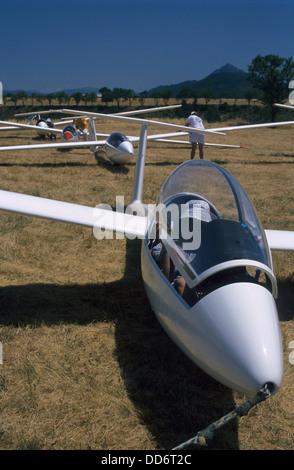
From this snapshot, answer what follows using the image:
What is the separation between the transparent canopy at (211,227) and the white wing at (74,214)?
749mm

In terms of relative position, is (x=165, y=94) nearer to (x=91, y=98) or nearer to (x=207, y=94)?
(x=207, y=94)

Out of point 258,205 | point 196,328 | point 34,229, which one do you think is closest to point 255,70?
point 258,205

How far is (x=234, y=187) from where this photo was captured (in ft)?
11.1

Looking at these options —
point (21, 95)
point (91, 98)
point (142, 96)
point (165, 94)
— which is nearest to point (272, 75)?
point (165, 94)

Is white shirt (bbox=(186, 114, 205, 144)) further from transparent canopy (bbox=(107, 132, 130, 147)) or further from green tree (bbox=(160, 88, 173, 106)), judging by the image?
green tree (bbox=(160, 88, 173, 106))

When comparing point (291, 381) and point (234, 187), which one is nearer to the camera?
point (291, 381)

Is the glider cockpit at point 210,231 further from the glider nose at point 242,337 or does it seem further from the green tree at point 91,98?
the green tree at point 91,98

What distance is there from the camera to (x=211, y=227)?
2799mm

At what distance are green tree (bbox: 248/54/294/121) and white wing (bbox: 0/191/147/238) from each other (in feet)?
158

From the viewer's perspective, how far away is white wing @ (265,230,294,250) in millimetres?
4282

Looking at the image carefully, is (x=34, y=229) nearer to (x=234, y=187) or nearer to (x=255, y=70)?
(x=234, y=187)

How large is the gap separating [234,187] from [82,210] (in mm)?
2255

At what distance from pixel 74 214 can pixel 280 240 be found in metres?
2.67

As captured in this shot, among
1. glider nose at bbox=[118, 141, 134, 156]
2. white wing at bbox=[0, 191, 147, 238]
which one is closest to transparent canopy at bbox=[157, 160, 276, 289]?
white wing at bbox=[0, 191, 147, 238]
